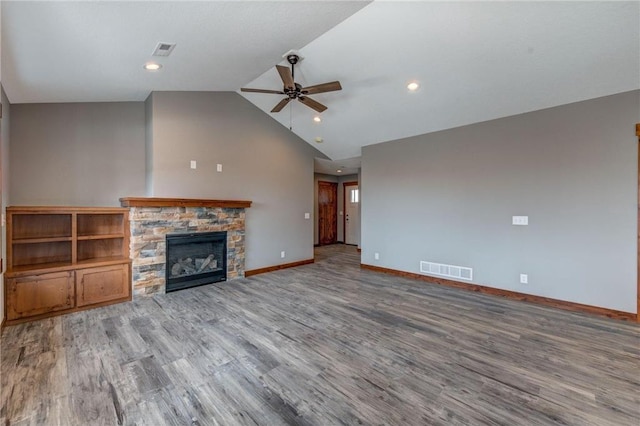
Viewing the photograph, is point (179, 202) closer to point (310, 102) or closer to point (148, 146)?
point (148, 146)

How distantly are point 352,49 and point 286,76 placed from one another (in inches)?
38.8

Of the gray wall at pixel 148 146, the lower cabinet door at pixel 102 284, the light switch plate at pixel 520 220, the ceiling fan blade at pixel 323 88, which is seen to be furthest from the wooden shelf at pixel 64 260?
the light switch plate at pixel 520 220

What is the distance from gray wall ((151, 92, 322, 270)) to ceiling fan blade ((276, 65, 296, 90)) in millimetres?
2219

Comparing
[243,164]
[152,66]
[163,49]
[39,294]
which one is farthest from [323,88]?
[39,294]

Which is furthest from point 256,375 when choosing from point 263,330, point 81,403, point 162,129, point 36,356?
point 162,129

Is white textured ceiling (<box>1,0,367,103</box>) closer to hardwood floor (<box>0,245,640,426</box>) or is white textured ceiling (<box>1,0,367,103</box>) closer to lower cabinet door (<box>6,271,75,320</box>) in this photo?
lower cabinet door (<box>6,271,75,320</box>)

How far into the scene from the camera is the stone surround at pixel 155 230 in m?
4.06

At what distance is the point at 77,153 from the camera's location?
13.4 feet

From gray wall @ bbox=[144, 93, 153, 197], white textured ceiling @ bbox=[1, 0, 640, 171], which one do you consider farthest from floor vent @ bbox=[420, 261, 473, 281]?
gray wall @ bbox=[144, 93, 153, 197]

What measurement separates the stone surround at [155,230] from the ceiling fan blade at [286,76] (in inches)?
103

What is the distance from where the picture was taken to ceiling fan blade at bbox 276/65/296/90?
3.14m

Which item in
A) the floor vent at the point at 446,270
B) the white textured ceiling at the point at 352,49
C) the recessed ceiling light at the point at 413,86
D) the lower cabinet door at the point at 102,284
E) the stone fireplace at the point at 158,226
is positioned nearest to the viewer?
the white textured ceiling at the point at 352,49

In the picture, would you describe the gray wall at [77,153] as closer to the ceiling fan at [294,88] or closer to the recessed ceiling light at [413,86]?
the ceiling fan at [294,88]

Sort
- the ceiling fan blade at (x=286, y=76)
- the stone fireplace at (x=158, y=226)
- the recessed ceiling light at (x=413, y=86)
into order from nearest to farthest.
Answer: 1. the ceiling fan blade at (x=286, y=76)
2. the recessed ceiling light at (x=413, y=86)
3. the stone fireplace at (x=158, y=226)
